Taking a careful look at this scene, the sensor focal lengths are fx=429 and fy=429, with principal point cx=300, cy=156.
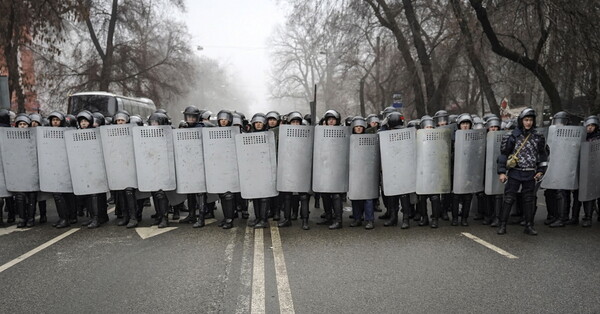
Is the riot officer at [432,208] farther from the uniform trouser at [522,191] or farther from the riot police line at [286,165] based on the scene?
the uniform trouser at [522,191]

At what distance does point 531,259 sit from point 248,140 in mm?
4120

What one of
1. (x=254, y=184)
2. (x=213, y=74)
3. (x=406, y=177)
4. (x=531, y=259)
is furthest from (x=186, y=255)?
(x=213, y=74)

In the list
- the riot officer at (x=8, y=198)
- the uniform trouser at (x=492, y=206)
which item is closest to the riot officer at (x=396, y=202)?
the uniform trouser at (x=492, y=206)

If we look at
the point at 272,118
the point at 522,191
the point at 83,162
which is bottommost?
the point at 522,191

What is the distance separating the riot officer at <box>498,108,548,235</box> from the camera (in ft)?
20.1

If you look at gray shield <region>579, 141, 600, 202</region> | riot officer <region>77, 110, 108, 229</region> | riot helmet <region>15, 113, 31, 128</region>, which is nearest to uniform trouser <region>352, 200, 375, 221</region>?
gray shield <region>579, 141, 600, 202</region>

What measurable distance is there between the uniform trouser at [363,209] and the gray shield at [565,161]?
108 inches

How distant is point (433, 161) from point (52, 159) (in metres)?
6.05

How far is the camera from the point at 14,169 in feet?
22.6

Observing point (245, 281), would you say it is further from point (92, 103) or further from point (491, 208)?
point (92, 103)

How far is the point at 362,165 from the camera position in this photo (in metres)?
6.68

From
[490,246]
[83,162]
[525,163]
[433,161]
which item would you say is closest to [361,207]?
[433,161]

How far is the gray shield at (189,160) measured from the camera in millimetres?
6801

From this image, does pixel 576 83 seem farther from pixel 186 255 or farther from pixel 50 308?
pixel 50 308
